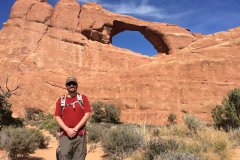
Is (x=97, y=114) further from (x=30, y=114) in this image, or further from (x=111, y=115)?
(x=30, y=114)

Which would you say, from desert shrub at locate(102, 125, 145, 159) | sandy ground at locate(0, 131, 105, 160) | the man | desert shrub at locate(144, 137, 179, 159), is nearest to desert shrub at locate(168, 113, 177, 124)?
sandy ground at locate(0, 131, 105, 160)

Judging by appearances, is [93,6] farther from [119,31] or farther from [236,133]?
[236,133]

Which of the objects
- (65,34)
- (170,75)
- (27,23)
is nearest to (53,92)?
(65,34)

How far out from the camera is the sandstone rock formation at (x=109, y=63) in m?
16.0

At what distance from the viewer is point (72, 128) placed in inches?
119

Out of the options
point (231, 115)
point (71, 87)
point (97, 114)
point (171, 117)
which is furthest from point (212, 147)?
point (97, 114)

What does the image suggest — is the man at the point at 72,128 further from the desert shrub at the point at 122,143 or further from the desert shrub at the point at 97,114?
the desert shrub at the point at 97,114

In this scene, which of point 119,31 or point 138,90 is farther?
point 119,31

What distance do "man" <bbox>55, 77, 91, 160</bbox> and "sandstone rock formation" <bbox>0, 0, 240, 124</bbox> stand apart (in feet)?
43.8

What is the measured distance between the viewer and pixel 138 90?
17.1 metres

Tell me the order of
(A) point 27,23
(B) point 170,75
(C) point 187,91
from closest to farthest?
1. (C) point 187,91
2. (B) point 170,75
3. (A) point 27,23

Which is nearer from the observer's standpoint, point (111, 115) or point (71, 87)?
point (71, 87)

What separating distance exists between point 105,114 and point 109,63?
10571 mm

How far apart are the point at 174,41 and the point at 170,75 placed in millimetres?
13039
